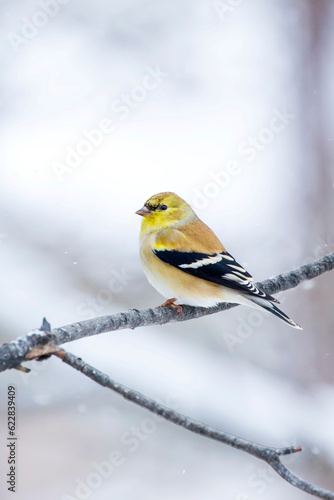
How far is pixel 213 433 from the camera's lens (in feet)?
Result: 4.23

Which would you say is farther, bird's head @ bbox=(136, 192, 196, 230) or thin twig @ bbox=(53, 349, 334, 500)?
bird's head @ bbox=(136, 192, 196, 230)

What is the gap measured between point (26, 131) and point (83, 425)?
2.93 m

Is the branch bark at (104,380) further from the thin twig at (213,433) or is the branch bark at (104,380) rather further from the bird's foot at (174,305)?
the bird's foot at (174,305)

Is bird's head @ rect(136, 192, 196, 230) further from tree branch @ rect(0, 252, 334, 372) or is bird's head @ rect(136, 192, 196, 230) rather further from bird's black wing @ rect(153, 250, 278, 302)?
tree branch @ rect(0, 252, 334, 372)

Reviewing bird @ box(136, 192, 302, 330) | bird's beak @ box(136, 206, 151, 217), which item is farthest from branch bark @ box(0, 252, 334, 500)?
bird's beak @ box(136, 206, 151, 217)

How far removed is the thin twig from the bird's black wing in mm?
1276

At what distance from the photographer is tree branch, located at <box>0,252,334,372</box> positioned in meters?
1.31

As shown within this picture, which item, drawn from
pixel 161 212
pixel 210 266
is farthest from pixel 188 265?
pixel 161 212

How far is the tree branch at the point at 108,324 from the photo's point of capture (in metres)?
1.31

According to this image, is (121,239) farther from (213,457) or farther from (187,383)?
(213,457)

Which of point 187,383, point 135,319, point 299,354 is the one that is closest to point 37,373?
point 187,383

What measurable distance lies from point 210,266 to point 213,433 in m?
1.42

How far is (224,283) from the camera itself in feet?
8.53

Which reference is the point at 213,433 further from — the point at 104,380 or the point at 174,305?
the point at 174,305
